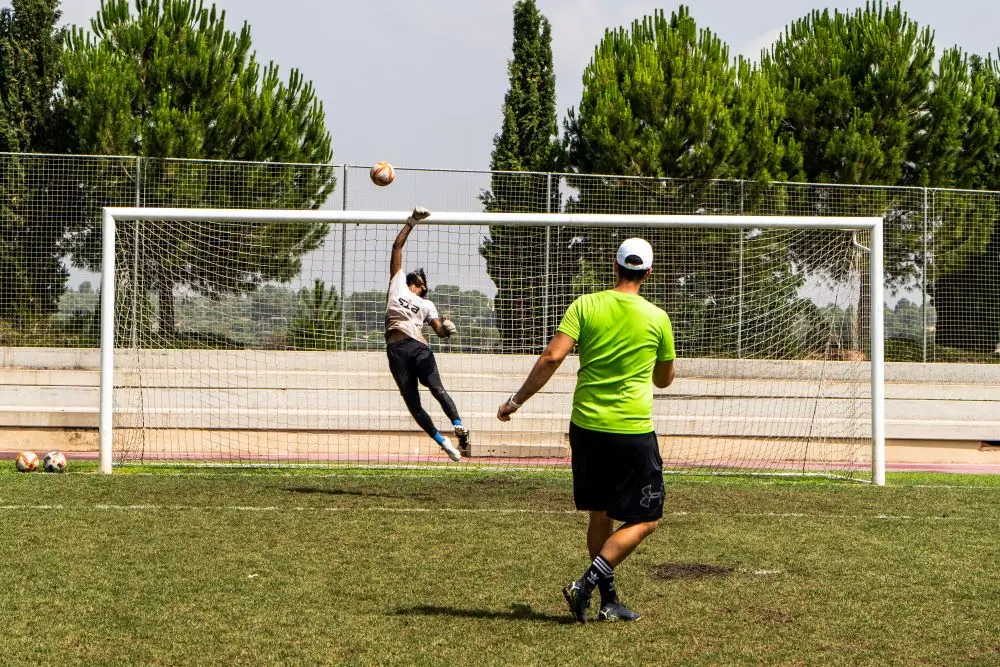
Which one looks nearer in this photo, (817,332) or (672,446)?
(817,332)

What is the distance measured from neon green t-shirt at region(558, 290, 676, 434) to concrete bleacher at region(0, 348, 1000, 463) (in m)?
9.46

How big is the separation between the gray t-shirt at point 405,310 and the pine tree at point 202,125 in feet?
14.3

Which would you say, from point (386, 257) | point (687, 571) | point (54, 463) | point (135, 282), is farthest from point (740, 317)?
point (687, 571)

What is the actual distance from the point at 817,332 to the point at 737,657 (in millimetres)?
10157

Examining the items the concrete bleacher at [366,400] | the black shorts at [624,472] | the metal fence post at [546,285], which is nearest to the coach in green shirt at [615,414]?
the black shorts at [624,472]

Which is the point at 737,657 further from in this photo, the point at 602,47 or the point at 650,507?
the point at 602,47

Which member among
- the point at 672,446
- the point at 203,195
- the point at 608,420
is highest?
the point at 203,195

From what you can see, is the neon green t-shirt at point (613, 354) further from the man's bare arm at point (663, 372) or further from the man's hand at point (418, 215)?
the man's hand at point (418, 215)

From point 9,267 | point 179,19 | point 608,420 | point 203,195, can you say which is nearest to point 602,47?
point 179,19

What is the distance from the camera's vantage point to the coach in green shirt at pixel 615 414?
5770 millimetres

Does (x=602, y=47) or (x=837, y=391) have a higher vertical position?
(x=602, y=47)

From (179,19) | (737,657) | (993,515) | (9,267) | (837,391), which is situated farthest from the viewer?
(179,19)

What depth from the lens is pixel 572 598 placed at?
19.1 ft

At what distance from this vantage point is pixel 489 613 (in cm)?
603
